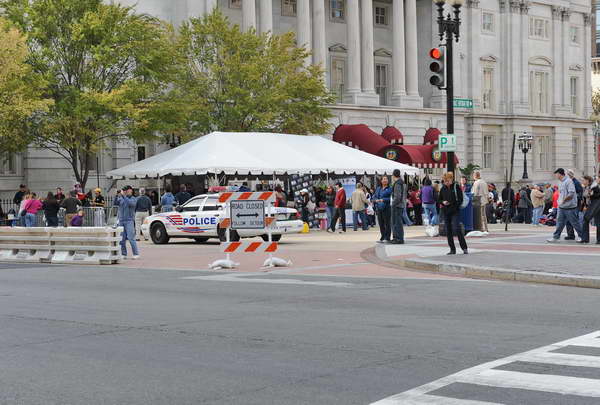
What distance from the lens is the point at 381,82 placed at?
2498 inches

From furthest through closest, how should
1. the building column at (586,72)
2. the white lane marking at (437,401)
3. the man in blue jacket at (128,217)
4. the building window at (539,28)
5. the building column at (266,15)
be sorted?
the building column at (586,72), the building window at (539,28), the building column at (266,15), the man in blue jacket at (128,217), the white lane marking at (437,401)

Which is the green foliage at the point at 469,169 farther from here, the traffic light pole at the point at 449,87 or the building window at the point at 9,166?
the traffic light pole at the point at 449,87

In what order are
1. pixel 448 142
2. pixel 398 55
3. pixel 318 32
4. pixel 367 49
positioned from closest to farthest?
pixel 448 142
pixel 318 32
pixel 367 49
pixel 398 55

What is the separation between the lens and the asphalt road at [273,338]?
7.66 m

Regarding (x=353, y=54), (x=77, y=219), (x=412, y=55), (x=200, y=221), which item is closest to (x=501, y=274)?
(x=200, y=221)

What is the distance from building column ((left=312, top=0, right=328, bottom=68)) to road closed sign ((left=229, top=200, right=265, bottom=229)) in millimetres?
38115

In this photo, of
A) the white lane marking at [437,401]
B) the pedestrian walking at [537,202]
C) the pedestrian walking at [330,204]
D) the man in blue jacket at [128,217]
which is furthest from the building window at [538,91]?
the white lane marking at [437,401]

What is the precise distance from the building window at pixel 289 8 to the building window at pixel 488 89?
15469 millimetres

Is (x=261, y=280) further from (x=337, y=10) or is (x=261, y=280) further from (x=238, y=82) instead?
(x=337, y=10)

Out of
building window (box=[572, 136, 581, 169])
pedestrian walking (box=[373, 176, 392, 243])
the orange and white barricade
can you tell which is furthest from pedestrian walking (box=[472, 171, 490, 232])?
building window (box=[572, 136, 581, 169])

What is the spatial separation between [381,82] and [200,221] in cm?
3566

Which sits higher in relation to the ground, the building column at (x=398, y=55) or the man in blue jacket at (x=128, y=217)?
the building column at (x=398, y=55)

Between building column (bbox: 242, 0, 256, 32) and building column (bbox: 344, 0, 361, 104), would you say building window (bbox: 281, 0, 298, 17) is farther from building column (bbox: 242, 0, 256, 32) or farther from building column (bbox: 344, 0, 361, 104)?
Result: building column (bbox: 242, 0, 256, 32)

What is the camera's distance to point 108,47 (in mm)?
39500
